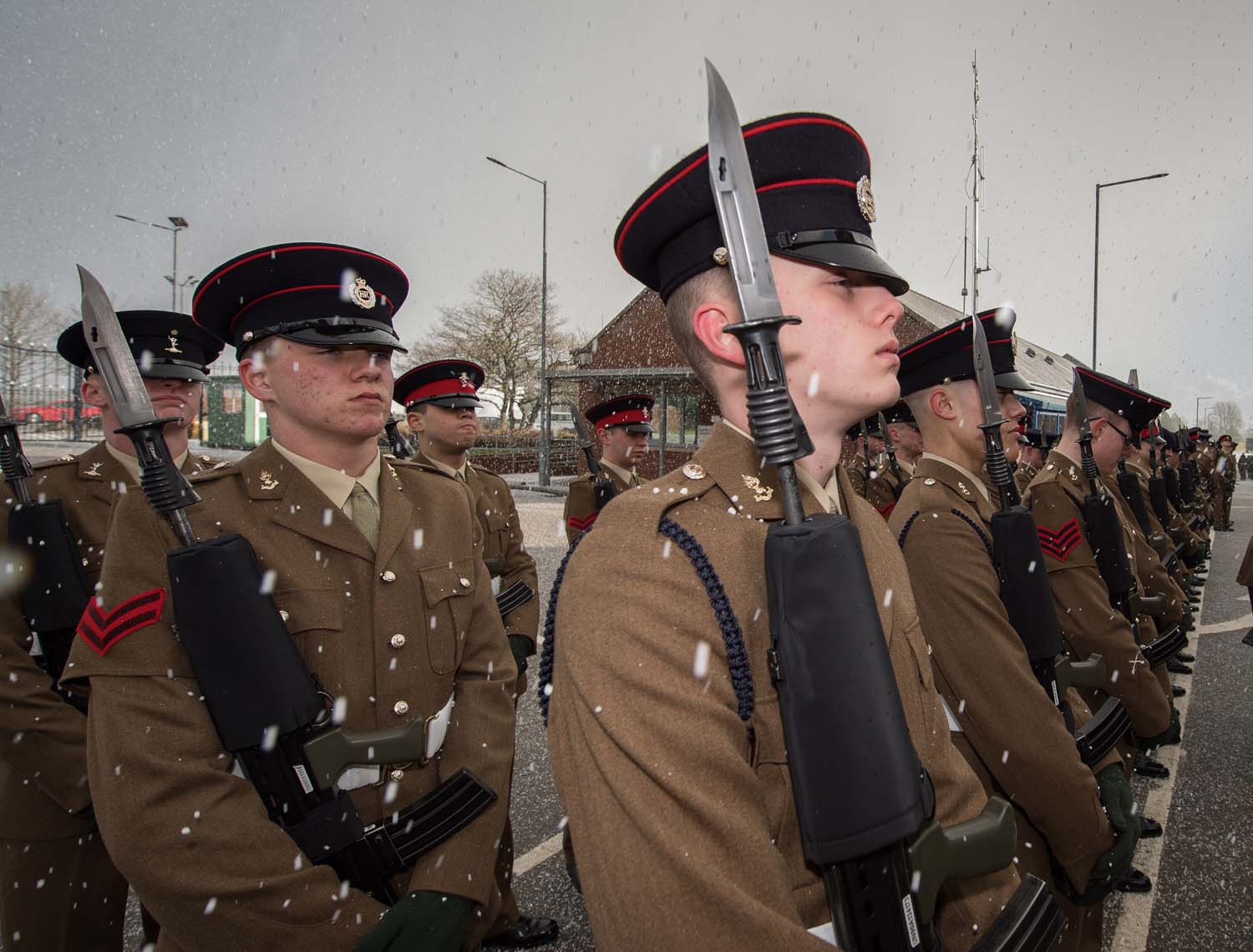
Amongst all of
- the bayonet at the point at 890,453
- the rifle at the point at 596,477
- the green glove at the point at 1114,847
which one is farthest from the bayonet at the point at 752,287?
the bayonet at the point at 890,453

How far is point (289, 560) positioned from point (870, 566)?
1.43m

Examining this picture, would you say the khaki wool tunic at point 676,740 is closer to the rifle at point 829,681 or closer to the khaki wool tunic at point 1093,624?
the rifle at point 829,681

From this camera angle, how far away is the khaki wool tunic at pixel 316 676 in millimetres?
1571

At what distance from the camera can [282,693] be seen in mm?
1731

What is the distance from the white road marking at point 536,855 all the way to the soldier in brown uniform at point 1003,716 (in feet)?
7.70

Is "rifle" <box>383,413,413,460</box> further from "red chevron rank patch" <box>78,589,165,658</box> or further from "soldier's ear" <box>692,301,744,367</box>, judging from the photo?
"soldier's ear" <box>692,301,744,367</box>

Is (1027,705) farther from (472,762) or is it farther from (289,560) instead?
(289,560)

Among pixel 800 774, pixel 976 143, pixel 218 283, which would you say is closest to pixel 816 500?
pixel 800 774

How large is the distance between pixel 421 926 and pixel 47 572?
1.99 m

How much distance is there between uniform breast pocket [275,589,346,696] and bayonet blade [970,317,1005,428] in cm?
208

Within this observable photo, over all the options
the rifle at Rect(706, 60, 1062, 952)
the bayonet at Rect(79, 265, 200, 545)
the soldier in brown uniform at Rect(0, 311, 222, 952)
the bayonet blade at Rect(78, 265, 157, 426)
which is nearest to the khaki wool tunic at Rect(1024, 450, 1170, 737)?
the rifle at Rect(706, 60, 1062, 952)

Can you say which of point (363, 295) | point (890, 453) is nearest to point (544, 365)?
point (890, 453)

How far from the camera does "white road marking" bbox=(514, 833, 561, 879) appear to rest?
3.71 meters

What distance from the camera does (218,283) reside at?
2.27 metres
